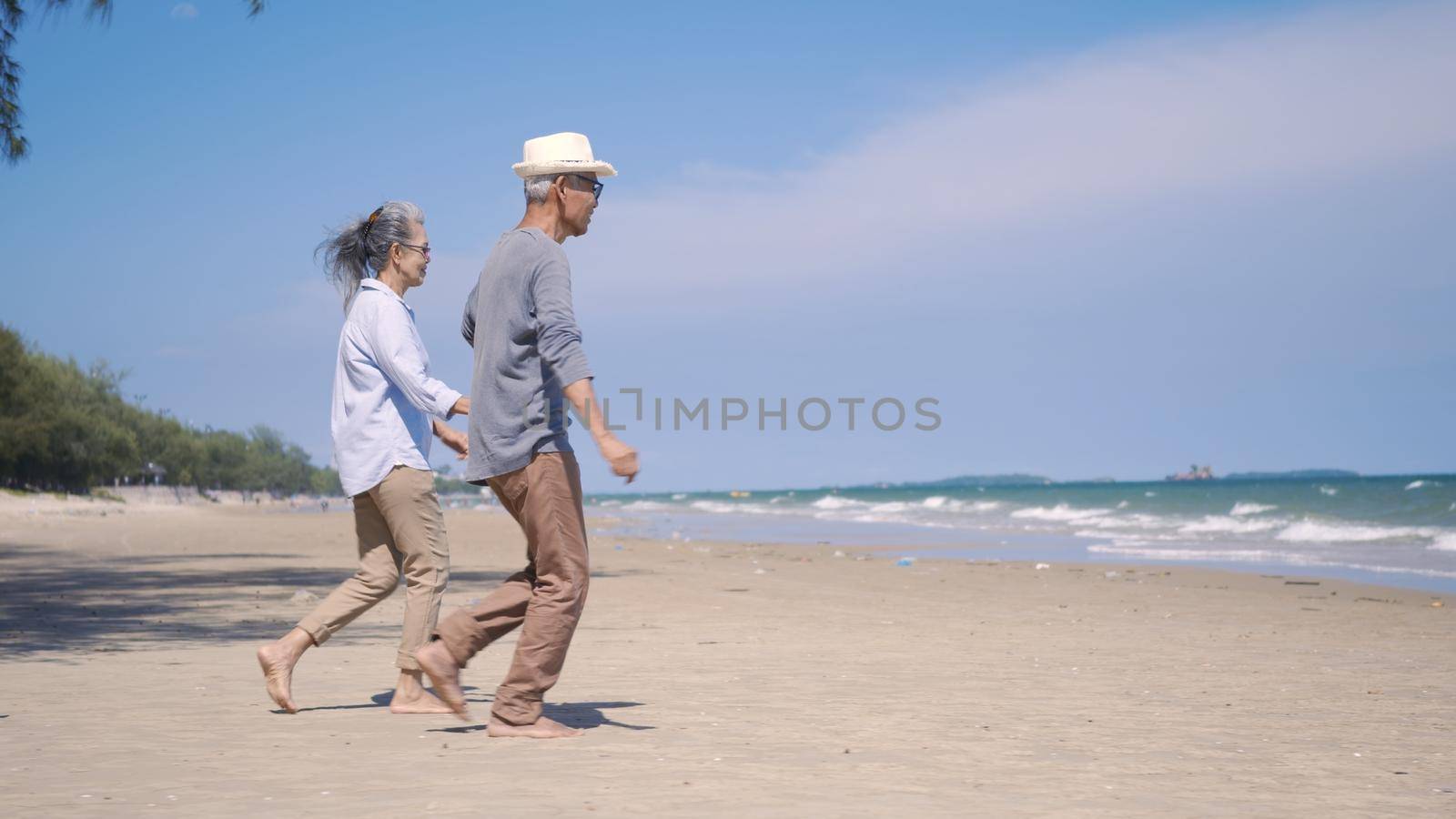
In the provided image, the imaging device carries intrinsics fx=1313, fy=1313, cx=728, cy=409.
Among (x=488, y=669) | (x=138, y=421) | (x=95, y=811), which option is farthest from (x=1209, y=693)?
(x=138, y=421)

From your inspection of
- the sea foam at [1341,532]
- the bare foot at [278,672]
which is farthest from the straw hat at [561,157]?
the sea foam at [1341,532]

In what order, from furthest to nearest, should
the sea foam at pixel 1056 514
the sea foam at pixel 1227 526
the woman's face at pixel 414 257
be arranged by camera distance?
1. the sea foam at pixel 1056 514
2. the sea foam at pixel 1227 526
3. the woman's face at pixel 414 257

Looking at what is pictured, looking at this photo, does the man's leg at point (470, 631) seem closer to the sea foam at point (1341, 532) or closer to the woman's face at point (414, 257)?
the woman's face at point (414, 257)

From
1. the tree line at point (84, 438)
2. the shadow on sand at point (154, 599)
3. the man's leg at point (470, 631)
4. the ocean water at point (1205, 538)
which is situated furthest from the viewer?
the tree line at point (84, 438)

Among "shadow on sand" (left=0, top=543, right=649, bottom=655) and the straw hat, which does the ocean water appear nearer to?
"shadow on sand" (left=0, top=543, right=649, bottom=655)

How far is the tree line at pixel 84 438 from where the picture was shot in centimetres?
5806

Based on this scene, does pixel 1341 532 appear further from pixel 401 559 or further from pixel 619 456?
pixel 619 456

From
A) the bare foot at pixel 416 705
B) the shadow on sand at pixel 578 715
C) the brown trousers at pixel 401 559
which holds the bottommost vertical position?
the shadow on sand at pixel 578 715

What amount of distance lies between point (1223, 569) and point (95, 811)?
16981mm

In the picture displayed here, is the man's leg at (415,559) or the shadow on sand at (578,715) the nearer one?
the shadow on sand at (578,715)

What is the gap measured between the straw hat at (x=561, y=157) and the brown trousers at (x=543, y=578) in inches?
40.0

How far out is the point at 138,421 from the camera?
91.6 m

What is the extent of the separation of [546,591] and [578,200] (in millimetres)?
1387

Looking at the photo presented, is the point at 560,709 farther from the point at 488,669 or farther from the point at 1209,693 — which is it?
the point at 1209,693
